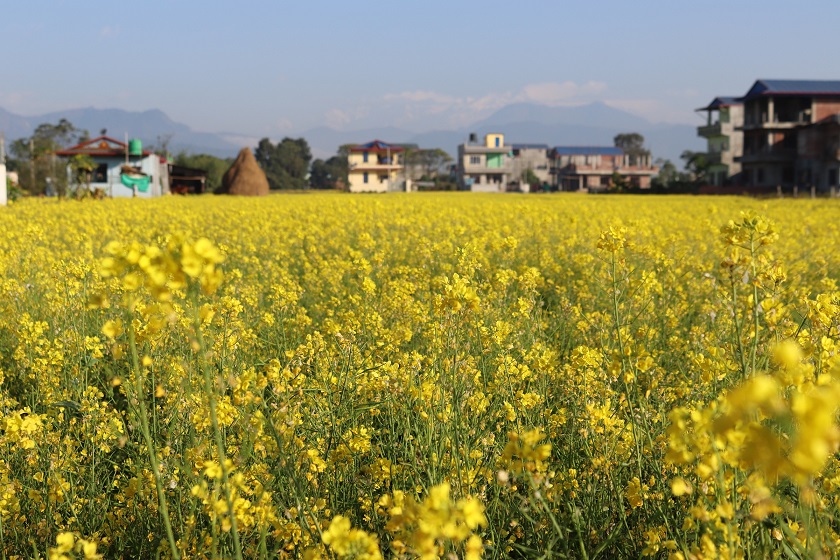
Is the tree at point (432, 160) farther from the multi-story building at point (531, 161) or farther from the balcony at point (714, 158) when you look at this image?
the balcony at point (714, 158)

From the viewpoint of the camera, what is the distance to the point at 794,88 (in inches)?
1655

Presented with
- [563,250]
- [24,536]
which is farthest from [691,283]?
[24,536]

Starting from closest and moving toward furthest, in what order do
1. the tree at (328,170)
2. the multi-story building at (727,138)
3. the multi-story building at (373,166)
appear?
the multi-story building at (727,138), the multi-story building at (373,166), the tree at (328,170)

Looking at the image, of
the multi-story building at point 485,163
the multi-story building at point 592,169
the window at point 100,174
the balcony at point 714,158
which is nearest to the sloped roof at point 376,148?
the multi-story building at point 485,163

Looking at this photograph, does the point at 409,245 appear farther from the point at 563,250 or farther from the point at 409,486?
the point at 409,486

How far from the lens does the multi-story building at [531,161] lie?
8862cm

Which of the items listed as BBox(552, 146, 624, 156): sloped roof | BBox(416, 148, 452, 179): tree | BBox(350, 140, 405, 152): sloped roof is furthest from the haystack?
BBox(416, 148, 452, 179): tree

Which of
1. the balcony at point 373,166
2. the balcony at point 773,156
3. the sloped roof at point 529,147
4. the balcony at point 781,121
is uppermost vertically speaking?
the sloped roof at point 529,147

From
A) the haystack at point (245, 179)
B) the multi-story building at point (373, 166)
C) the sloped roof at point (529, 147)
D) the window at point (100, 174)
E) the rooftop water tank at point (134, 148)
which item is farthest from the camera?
the sloped roof at point (529, 147)

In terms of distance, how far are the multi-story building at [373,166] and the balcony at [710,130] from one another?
72.4 ft

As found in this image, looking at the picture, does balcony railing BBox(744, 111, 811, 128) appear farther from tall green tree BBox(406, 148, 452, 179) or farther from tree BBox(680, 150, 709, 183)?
tall green tree BBox(406, 148, 452, 179)

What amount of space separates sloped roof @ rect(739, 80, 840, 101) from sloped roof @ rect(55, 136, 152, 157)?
107ft

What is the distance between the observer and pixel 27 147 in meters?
60.7

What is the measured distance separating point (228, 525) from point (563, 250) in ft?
20.9
